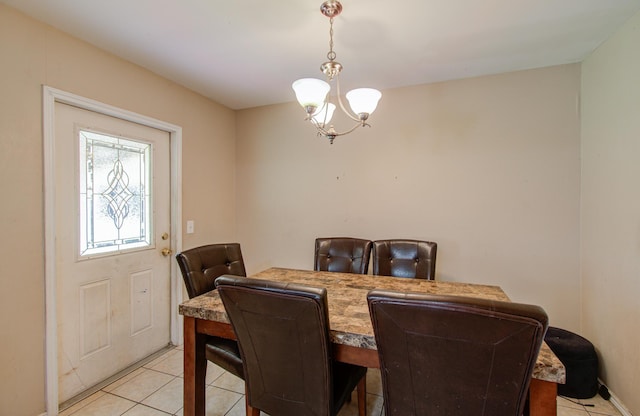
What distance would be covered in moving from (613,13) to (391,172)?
1.68 metres

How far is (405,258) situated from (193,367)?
61.1 inches

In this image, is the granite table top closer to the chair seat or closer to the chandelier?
the chair seat

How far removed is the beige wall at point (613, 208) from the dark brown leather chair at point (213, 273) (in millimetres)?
2289

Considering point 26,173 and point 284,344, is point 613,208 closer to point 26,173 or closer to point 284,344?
point 284,344

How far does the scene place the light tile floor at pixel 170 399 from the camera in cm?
182

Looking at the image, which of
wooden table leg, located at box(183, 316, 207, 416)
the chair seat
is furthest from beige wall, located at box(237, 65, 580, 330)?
wooden table leg, located at box(183, 316, 207, 416)

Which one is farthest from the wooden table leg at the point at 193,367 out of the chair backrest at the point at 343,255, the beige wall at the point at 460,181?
the beige wall at the point at 460,181

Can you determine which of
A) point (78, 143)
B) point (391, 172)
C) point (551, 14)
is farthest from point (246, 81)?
point (551, 14)

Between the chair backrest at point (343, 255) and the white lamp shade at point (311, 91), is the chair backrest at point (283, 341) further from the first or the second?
the chair backrest at point (343, 255)

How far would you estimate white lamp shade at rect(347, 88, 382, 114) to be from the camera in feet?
4.99

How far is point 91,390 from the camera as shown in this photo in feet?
6.67

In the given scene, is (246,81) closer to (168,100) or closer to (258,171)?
(168,100)

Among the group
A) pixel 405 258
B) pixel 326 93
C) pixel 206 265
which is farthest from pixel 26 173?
pixel 405 258

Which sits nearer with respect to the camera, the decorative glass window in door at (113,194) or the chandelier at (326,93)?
the chandelier at (326,93)
